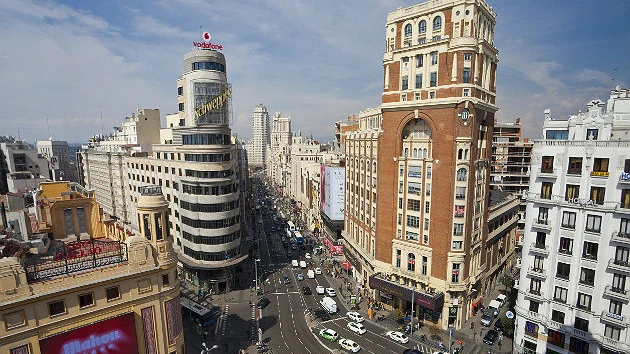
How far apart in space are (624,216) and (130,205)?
109 meters

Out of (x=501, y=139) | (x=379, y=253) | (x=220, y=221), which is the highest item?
(x=501, y=139)

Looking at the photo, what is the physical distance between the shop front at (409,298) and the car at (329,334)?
1292 centimetres

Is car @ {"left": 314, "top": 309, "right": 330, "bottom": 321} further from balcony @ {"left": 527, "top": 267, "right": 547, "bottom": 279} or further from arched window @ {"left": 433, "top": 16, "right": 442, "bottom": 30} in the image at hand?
arched window @ {"left": 433, "top": 16, "right": 442, "bottom": 30}

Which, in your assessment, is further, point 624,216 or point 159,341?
point 624,216

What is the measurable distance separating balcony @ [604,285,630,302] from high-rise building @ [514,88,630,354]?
0.09 m

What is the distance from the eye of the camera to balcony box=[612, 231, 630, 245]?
37.5 metres

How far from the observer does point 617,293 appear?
38.0 m

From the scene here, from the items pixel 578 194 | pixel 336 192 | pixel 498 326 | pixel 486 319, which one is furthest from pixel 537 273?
pixel 336 192

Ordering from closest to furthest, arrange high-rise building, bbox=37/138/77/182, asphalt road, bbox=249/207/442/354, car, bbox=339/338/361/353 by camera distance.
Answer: car, bbox=339/338/361/353 < asphalt road, bbox=249/207/442/354 < high-rise building, bbox=37/138/77/182

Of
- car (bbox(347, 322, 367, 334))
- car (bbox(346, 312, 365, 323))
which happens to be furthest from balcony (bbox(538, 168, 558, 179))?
car (bbox(346, 312, 365, 323))

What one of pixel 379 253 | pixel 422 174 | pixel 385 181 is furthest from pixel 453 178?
pixel 379 253

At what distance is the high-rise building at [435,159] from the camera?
2110 inches

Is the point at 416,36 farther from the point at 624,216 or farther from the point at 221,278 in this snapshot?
the point at 221,278

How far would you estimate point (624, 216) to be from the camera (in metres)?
38.0
